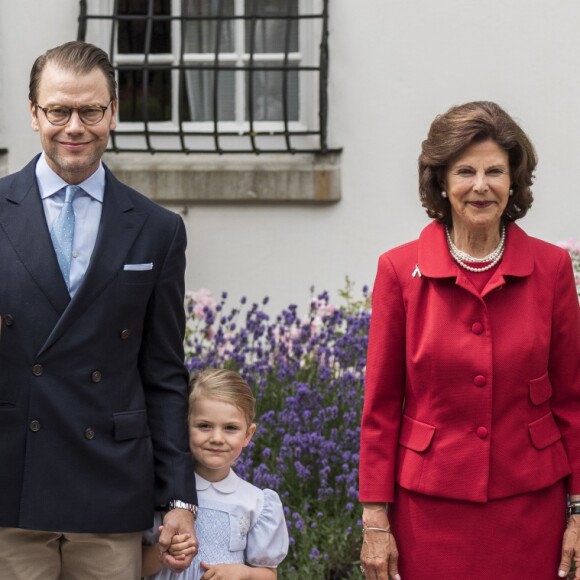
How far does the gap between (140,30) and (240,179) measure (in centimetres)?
103

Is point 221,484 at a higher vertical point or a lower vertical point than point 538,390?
lower

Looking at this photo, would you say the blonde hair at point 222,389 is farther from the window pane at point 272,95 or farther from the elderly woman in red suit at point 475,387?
the window pane at point 272,95

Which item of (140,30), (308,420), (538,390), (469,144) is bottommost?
(308,420)

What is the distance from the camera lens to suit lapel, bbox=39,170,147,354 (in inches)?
130

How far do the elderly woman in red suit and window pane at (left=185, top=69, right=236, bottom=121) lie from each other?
169 inches

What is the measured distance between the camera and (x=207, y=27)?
305 inches

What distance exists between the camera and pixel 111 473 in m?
3.39

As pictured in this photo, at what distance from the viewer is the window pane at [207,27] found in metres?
7.71

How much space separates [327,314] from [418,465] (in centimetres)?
303

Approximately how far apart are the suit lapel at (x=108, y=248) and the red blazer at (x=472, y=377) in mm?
669

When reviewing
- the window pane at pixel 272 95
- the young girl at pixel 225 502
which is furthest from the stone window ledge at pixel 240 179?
the young girl at pixel 225 502

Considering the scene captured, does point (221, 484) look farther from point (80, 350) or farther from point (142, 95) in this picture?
point (142, 95)

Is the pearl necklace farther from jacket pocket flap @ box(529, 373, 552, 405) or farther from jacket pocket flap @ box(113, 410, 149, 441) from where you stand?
jacket pocket flap @ box(113, 410, 149, 441)

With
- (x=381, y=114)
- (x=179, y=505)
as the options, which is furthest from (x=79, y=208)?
(x=381, y=114)
